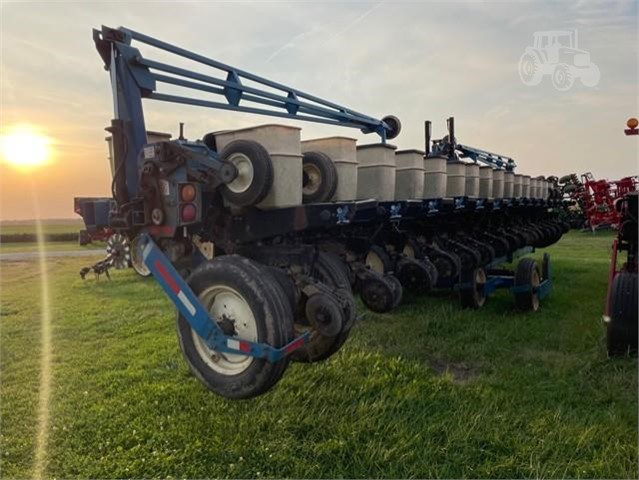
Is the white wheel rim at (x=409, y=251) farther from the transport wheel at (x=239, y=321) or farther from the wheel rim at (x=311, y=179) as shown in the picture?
the transport wheel at (x=239, y=321)

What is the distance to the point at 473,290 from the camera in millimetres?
7508

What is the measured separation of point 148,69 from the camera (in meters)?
3.80

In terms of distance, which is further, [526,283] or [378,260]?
[526,283]

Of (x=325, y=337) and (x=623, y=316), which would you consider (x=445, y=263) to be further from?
(x=325, y=337)

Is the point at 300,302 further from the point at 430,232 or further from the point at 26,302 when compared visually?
the point at 26,302

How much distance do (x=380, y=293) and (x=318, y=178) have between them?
1.19 m

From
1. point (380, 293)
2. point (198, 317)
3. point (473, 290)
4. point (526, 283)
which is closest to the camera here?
point (198, 317)

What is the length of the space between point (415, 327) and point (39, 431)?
14.3ft

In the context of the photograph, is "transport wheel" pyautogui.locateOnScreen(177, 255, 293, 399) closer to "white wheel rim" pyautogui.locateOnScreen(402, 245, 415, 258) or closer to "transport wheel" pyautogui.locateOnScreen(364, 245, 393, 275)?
"transport wheel" pyautogui.locateOnScreen(364, 245, 393, 275)

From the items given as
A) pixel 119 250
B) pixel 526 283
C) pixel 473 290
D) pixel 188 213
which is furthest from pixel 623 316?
pixel 119 250

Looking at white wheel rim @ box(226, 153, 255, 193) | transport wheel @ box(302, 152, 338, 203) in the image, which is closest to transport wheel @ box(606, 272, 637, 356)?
transport wheel @ box(302, 152, 338, 203)

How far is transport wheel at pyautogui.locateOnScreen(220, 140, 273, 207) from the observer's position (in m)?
3.40

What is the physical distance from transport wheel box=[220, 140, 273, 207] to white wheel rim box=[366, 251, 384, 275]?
2.15m

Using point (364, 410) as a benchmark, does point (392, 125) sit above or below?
above
